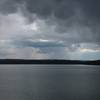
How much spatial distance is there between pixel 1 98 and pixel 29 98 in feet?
19.3

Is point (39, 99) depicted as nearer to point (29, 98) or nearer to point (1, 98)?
point (29, 98)

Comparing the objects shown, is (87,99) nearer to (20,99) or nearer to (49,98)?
(49,98)

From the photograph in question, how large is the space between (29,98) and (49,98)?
4.02 m

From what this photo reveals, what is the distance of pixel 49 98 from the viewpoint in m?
42.6

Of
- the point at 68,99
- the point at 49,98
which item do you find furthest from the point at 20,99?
the point at 68,99

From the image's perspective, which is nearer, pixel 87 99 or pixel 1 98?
pixel 87 99

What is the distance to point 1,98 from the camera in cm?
4303

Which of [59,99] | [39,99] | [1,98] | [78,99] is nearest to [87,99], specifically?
[78,99]

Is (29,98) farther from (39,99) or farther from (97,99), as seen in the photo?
(97,99)

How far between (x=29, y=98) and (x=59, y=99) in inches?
236

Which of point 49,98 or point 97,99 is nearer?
point 97,99

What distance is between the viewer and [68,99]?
41188 millimetres

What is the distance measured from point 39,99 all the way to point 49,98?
7.62 feet

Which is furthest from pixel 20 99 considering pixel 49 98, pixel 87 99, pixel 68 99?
pixel 87 99
